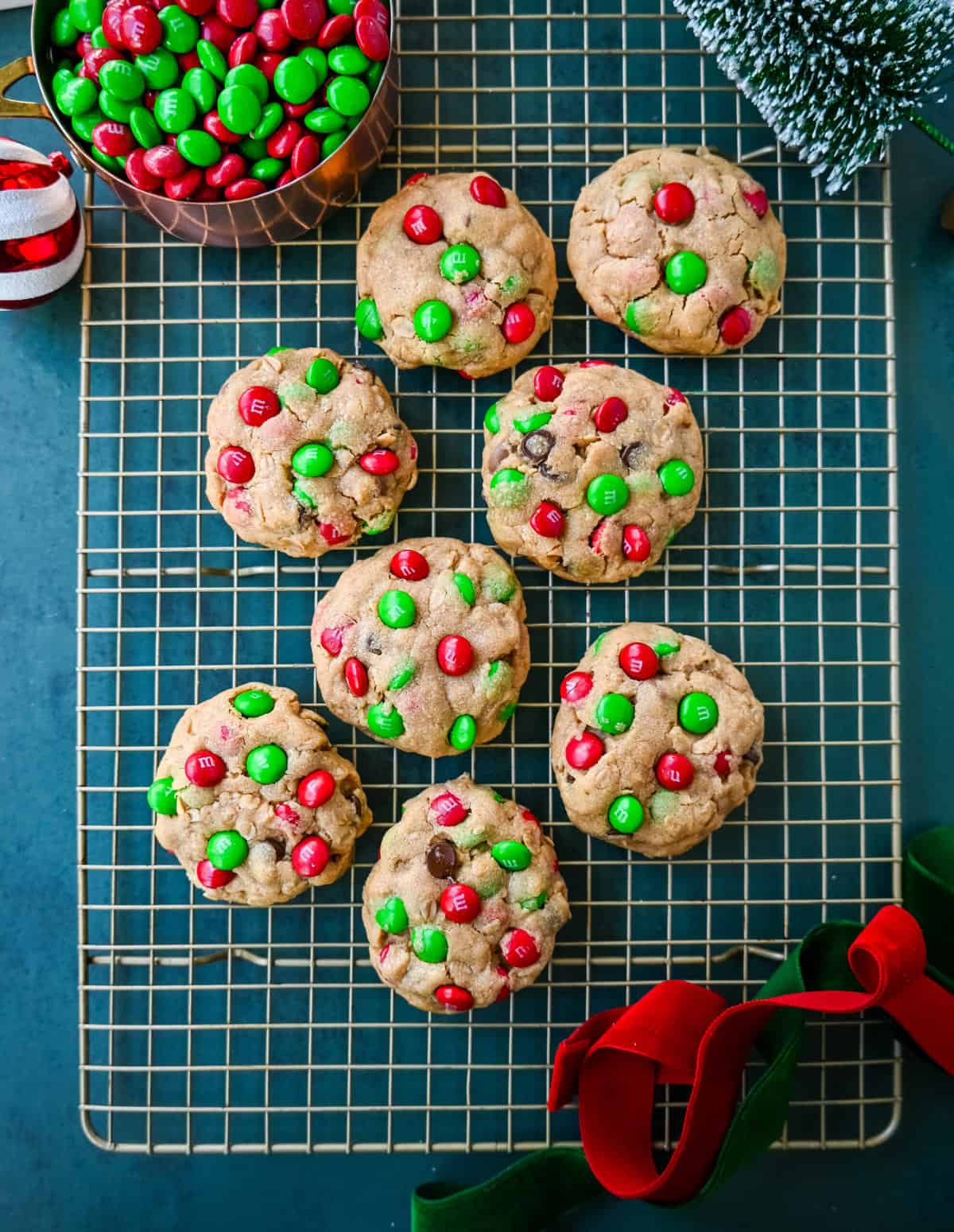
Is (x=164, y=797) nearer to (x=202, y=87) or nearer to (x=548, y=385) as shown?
(x=548, y=385)

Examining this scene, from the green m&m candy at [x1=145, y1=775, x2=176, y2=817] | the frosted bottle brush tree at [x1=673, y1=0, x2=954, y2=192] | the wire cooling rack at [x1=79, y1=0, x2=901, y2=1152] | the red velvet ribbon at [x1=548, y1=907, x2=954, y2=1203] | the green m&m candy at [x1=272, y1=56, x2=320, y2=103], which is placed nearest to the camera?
the frosted bottle brush tree at [x1=673, y1=0, x2=954, y2=192]

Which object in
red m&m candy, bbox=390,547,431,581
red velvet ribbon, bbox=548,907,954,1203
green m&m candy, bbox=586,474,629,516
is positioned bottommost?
red velvet ribbon, bbox=548,907,954,1203

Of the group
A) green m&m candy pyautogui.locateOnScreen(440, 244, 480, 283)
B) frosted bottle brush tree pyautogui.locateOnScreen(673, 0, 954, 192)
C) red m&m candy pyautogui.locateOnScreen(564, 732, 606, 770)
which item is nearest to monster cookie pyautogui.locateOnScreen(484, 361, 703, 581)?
green m&m candy pyautogui.locateOnScreen(440, 244, 480, 283)

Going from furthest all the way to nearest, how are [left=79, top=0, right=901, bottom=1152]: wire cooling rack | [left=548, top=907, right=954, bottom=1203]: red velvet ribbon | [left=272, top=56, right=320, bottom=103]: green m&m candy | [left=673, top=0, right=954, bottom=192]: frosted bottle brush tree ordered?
1. [left=79, top=0, right=901, bottom=1152]: wire cooling rack
2. [left=548, top=907, right=954, bottom=1203]: red velvet ribbon
3. [left=272, top=56, right=320, bottom=103]: green m&m candy
4. [left=673, top=0, right=954, bottom=192]: frosted bottle brush tree

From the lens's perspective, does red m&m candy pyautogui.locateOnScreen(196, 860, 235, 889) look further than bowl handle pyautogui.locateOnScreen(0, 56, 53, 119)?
Yes

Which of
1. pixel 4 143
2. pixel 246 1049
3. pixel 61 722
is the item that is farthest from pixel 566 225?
pixel 246 1049

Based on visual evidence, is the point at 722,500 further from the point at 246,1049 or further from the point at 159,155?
the point at 246,1049

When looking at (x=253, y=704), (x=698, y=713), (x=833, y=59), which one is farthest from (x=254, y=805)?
(x=833, y=59)

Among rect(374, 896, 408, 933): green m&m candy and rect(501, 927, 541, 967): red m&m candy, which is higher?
rect(374, 896, 408, 933): green m&m candy

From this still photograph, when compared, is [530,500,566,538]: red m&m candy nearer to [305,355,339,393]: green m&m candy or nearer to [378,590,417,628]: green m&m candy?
[378,590,417,628]: green m&m candy
